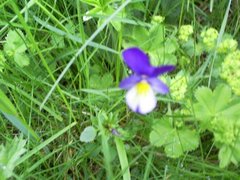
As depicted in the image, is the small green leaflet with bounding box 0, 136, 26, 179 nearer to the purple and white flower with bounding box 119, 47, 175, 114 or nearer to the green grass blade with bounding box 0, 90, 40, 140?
the green grass blade with bounding box 0, 90, 40, 140

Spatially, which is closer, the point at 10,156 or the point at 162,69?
the point at 162,69

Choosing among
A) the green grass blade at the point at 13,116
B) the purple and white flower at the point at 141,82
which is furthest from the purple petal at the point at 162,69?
the green grass blade at the point at 13,116

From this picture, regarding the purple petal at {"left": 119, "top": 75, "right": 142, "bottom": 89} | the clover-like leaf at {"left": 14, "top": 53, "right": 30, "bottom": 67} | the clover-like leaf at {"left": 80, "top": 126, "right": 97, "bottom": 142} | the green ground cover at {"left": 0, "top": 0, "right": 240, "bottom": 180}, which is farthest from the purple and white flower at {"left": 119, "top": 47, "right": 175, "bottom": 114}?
the clover-like leaf at {"left": 14, "top": 53, "right": 30, "bottom": 67}

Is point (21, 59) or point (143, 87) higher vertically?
point (143, 87)

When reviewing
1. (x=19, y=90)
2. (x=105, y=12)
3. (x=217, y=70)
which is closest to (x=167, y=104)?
(x=217, y=70)

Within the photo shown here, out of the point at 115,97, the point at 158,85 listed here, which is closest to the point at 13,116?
the point at 115,97

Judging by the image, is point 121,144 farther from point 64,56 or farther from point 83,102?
point 64,56

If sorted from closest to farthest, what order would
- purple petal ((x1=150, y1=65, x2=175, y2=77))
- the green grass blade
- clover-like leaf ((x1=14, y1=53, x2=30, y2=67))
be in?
purple petal ((x1=150, y1=65, x2=175, y2=77)) < the green grass blade < clover-like leaf ((x1=14, y1=53, x2=30, y2=67))

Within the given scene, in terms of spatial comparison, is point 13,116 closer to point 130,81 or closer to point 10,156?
point 10,156
